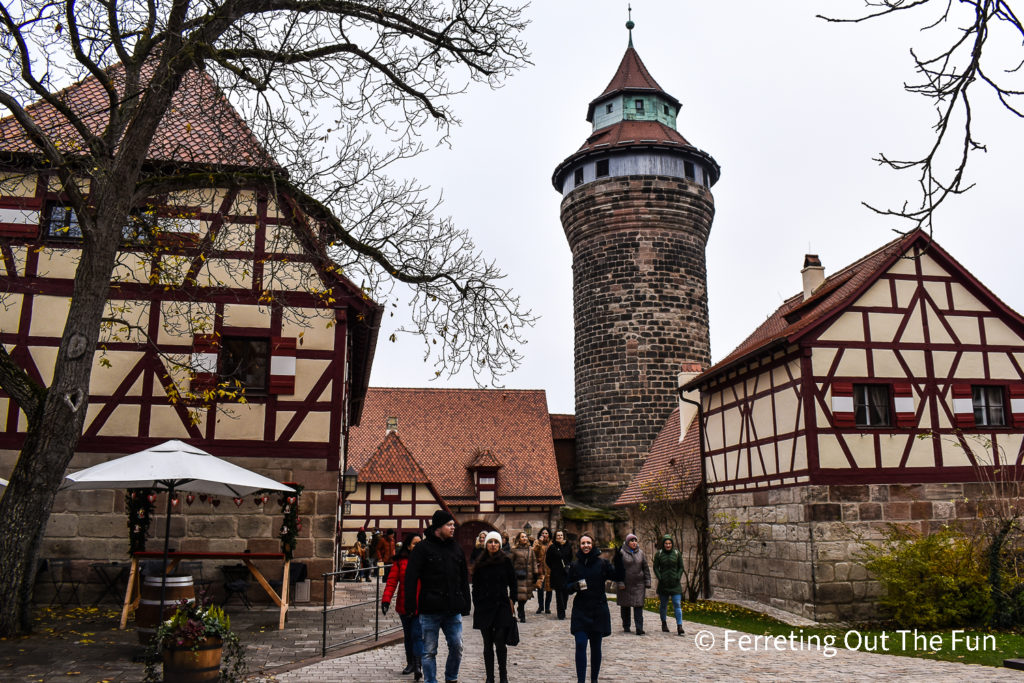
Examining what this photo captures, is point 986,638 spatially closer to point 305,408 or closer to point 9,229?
point 305,408

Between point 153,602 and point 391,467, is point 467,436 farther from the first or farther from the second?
point 153,602

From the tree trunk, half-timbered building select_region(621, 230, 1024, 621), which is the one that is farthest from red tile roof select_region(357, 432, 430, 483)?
the tree trunk

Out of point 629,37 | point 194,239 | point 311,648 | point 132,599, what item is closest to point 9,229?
point 194,239

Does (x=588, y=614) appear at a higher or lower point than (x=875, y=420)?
lower

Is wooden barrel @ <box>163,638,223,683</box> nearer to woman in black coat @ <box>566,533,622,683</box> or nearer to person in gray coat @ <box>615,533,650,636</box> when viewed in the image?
woman in black coat @ <box>566,533,622,683</box>

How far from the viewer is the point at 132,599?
11102 millimetres

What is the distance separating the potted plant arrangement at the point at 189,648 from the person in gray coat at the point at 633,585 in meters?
6.23

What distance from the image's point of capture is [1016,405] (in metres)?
15.8

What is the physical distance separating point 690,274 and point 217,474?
2319 centimetres

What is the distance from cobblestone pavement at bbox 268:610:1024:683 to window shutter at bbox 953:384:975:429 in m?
6.57

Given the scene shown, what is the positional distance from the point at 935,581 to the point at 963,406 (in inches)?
149

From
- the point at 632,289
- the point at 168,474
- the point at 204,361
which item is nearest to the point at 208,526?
the point at 204,361

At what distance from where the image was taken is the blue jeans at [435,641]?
7.00 metres

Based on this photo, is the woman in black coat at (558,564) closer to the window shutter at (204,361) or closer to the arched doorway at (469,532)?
the window shutter at (204,361)
